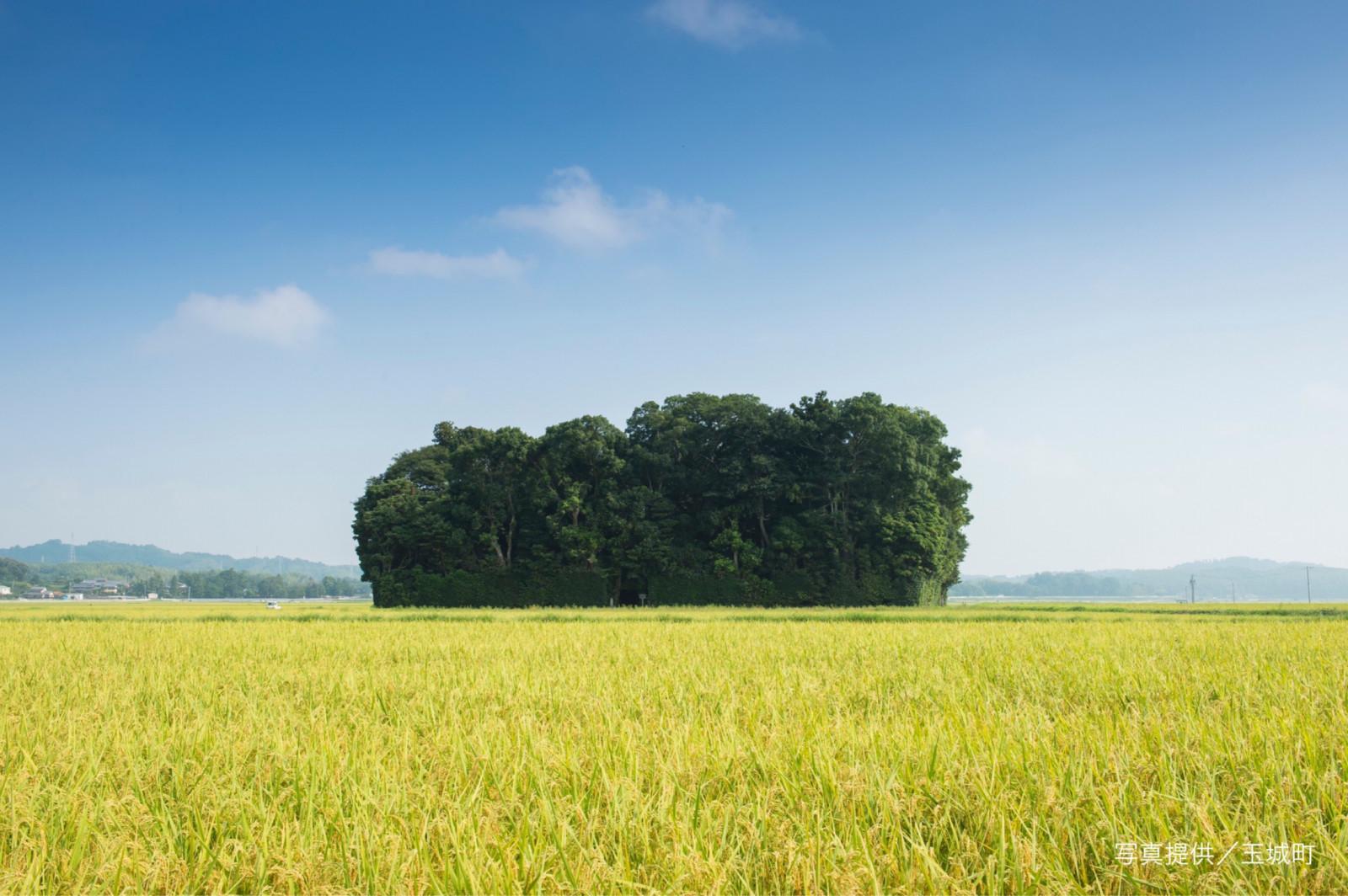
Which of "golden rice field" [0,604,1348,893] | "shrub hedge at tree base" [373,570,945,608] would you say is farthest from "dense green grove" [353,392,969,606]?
"golden rice field" [0,604,1348,893]

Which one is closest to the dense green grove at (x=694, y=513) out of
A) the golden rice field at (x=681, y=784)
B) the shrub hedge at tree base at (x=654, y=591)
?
the shrub hedge at tree base at (x=654, y=591)

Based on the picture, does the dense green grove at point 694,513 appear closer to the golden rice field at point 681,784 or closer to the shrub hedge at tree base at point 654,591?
the shrub hedge at tree base at point 654,591

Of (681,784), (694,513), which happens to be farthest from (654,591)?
(681,784)

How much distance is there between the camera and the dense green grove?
50719 mm

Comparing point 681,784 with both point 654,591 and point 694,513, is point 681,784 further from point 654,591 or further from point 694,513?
point 694,513

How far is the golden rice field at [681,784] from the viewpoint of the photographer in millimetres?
2602

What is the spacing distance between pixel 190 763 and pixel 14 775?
821mm

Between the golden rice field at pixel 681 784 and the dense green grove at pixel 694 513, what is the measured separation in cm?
4360

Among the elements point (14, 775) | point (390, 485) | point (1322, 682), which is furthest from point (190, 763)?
point (390, 485)

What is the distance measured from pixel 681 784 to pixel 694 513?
52.8m

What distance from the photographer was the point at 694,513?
56.2 metres

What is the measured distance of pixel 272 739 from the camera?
4750mm

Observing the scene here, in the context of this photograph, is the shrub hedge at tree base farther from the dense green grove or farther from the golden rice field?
the golden rice field

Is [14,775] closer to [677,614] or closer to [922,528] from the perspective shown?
[677,614]
